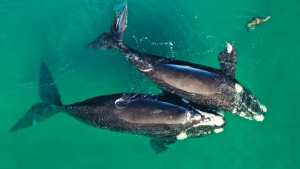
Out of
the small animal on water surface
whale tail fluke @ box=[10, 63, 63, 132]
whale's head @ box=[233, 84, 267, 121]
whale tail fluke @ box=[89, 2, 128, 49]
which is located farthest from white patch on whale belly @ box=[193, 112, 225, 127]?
whale tail fluke @ box=[10, 63, 63, 132]

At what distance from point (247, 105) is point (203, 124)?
1011 millimetres

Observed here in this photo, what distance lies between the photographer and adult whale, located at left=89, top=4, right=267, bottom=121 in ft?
29.6

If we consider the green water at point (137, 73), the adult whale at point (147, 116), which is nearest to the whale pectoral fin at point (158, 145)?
the green water at point (137, 73)

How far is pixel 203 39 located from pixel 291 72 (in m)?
2.14

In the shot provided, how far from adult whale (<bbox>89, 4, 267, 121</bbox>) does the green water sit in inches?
36.5

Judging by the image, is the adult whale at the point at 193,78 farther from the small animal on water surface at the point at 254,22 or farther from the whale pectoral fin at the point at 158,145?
the whale pectoral fin at the point at 158,145

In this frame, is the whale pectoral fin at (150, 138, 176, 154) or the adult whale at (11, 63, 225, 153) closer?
the adult whale at (11, 63, 225, 153)

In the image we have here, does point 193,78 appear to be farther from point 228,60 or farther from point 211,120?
point 228,60

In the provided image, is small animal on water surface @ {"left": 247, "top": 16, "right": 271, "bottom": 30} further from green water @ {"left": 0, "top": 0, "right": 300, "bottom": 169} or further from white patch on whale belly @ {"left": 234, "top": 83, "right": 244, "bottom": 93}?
white patch on whale belly @ {"left": 234, "top": 83, "right": 244, "bottom": 93}

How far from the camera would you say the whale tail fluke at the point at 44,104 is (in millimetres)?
10219

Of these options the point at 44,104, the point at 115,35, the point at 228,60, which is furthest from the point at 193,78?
the point at 44,104

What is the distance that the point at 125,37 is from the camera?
1051cm

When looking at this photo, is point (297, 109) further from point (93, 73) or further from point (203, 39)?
point (93, 73)

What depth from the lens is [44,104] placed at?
10258mm
